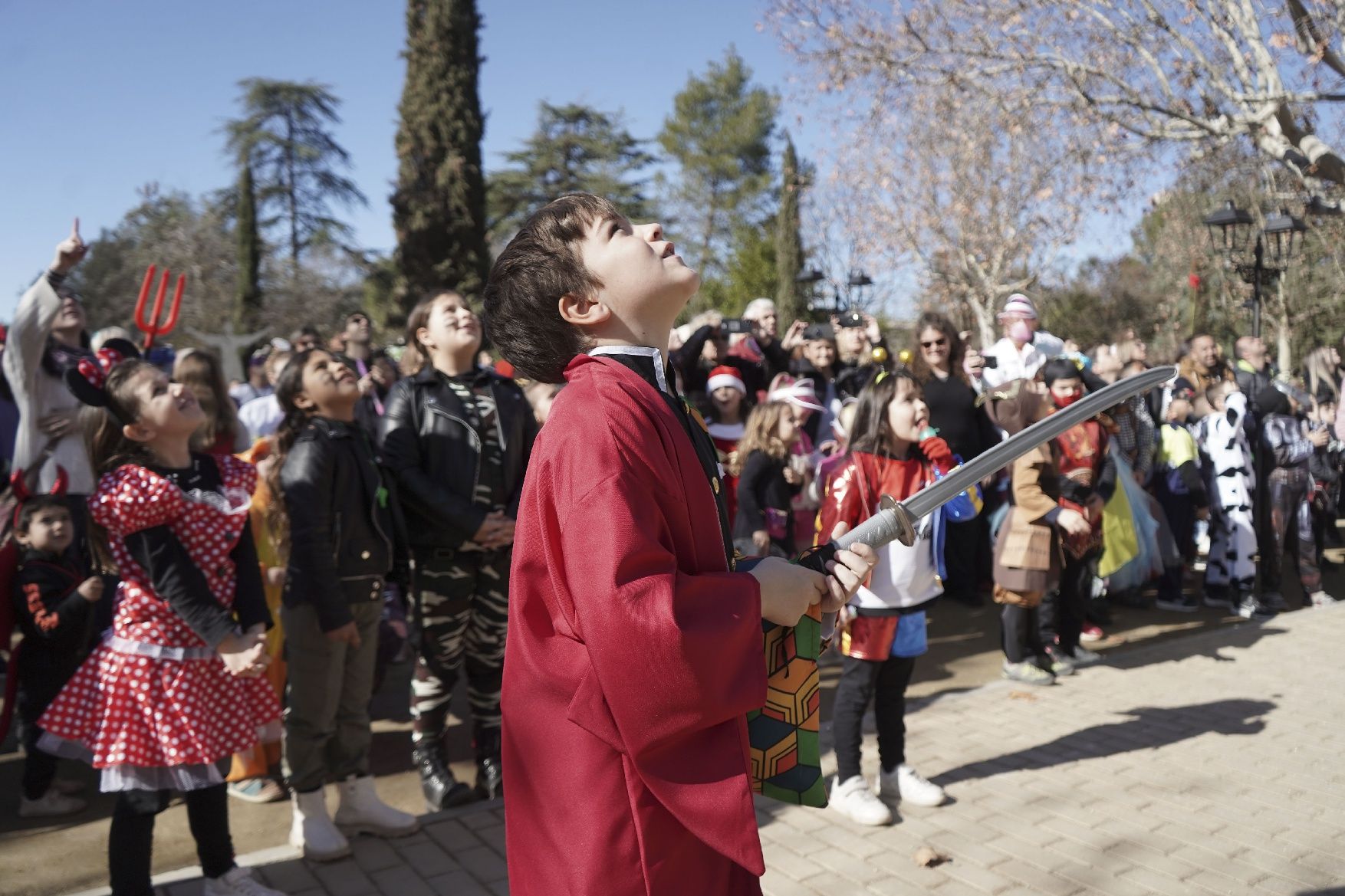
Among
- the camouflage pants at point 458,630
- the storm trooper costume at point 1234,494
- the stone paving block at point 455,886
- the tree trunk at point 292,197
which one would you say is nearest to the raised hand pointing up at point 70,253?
the camouflage pants at point 458,630

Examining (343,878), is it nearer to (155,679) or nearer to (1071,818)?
(155,679)

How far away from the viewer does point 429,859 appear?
3.83 meters

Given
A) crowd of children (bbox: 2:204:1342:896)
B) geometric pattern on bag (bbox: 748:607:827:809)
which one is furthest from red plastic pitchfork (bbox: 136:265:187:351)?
geometric pattern on bag (bbox: 748:607:827:809)

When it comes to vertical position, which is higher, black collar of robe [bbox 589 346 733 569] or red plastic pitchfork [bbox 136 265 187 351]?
red plastic pitchfork [bbox 136 265 187 351]

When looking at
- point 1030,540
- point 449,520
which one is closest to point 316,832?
point 449,520

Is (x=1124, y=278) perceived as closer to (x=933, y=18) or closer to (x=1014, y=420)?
(x=933, y=18)

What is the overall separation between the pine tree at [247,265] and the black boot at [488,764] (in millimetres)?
31408

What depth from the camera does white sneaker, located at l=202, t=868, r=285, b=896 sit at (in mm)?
3350

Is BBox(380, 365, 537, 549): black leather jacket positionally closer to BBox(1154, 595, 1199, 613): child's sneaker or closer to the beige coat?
the beige coat

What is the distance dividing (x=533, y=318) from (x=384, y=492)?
2.44 meters

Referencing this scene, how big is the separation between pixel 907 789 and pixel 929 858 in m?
0.60

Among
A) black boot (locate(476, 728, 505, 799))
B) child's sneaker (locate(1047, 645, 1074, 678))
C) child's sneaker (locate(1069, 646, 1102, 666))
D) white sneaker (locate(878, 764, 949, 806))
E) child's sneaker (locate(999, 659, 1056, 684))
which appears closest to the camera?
white sneaker (locate(878, 764, 949, 806))

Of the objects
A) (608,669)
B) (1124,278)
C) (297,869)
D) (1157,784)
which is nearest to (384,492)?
(297,869)

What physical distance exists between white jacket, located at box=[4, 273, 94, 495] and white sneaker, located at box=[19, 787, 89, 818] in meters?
1.46
